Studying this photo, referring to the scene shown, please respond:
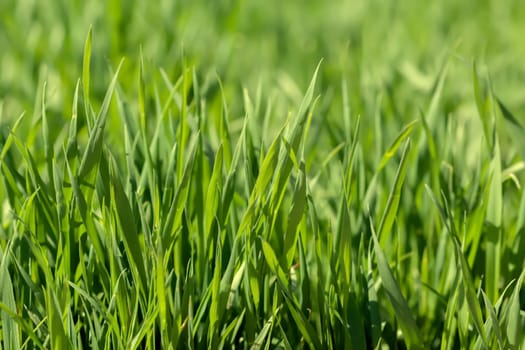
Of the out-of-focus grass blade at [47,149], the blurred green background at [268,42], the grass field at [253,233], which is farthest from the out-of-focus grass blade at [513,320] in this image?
the blurred green background at [268,42]

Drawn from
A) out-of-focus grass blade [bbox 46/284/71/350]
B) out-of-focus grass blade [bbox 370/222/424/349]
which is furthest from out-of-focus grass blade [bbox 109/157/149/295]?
out-of-focus grass blade [bbox 370/222/424/349]

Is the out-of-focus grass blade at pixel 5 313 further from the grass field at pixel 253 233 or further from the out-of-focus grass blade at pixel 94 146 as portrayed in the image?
the out-of-focus grass blade at pixel 94 146

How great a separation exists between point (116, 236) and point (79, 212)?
7 cm

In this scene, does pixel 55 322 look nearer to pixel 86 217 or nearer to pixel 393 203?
pixel 86 217

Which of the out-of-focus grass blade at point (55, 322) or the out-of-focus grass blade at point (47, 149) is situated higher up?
the out-of-focus grass blade at point (47, 149)

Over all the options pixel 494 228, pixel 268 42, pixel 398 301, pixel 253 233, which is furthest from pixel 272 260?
pixel 268 42

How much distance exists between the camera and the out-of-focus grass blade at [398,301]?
1.02m

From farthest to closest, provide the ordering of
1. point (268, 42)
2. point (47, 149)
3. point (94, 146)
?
point (268, 42)
point (47, 149)
point (94, 146)

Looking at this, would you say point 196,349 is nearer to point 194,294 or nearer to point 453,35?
point 194,294

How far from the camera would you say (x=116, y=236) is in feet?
3.64

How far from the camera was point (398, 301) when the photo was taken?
103cm

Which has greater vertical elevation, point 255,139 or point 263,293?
point 255,139

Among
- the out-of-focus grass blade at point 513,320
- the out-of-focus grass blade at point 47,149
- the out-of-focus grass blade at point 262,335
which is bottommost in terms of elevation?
the out-of-focus grass blade at point 262,335

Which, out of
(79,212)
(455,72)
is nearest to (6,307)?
(79,212)
